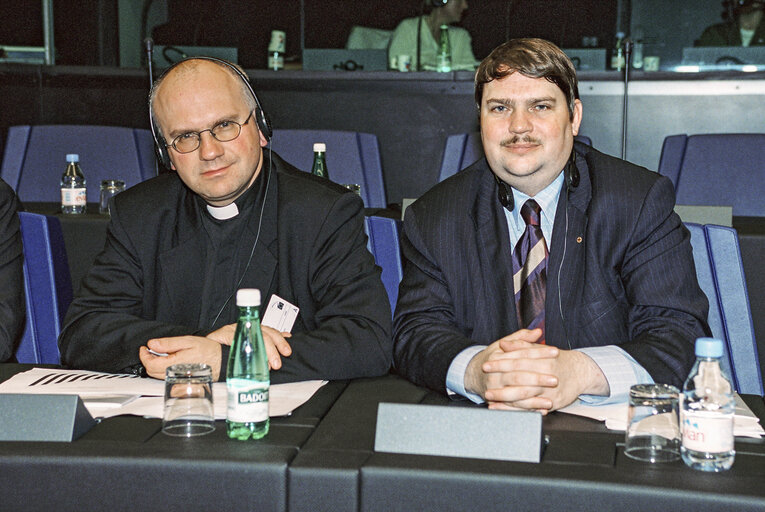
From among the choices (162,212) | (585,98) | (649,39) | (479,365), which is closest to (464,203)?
(479,365)

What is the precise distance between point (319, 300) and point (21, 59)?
13.5 ft

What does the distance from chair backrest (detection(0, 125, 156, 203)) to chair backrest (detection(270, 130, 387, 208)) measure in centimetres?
64

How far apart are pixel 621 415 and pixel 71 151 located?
3.10m

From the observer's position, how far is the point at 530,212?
5.97 ft

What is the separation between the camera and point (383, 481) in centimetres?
103

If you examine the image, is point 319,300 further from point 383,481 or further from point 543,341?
point 383,481

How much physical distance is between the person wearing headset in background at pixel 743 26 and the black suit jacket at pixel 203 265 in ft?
18.2

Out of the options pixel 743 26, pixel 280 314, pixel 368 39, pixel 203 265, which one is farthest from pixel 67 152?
pixel 743 26

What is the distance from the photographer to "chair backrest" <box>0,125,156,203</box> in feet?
12.5

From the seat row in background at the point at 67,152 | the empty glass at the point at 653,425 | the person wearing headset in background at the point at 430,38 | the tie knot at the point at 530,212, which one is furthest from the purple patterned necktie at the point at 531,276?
the person wearing headset in background at the point at 430,38

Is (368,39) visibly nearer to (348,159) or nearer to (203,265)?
(348,159)

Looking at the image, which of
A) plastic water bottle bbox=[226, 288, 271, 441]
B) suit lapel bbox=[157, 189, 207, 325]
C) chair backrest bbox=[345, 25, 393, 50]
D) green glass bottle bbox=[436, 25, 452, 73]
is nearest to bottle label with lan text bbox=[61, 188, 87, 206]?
suit lapel bbox=[157, 189, 207, 325]

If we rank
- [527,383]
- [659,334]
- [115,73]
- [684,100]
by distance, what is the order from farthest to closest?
[115,73], [684,100], [659,334], [527,383]

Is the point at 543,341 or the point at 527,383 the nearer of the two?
the point at 527,383
